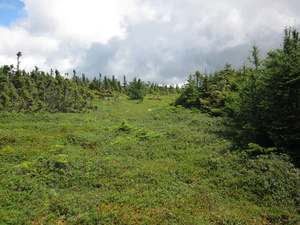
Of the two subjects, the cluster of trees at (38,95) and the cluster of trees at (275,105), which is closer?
the cluster of trees at (275,105)

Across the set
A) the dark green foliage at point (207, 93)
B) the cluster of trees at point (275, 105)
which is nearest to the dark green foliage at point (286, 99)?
the cluster of trees at point (275, 105)

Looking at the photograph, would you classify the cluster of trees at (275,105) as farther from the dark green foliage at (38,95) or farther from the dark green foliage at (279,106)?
the dark green foliage at (38,95)

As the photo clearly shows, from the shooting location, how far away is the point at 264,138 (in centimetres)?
1493

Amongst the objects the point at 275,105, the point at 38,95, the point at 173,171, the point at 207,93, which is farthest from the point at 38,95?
the point at 275,105

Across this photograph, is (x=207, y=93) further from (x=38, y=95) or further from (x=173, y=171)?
(x=38, y=95)

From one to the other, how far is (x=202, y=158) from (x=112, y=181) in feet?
21.5

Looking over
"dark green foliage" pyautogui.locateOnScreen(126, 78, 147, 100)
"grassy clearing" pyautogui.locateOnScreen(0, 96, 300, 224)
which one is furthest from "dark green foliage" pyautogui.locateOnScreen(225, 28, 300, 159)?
"dark green foliage" pyautogui.locateOnScreen(126, 78, 147, 100)

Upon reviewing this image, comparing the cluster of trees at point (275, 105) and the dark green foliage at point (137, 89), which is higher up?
the dark green foliage at point (137, 89)

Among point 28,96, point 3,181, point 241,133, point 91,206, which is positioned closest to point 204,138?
point 241,133

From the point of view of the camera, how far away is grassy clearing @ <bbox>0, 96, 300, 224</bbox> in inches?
298

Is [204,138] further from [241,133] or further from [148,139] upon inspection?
[148,139]

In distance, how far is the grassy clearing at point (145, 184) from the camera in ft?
24.8

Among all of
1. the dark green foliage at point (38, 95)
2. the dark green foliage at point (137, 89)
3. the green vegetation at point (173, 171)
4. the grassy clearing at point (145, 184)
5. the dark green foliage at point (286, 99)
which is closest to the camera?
the grassy clearing at point (145, 184)

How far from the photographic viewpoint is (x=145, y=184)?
10.2 metres
